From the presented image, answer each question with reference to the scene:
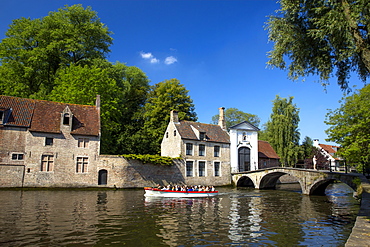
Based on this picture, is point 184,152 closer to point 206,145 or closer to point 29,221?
point 206,145

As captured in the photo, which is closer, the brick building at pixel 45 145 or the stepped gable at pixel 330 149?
the brick building at pixel 45 145

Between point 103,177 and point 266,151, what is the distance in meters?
29.2

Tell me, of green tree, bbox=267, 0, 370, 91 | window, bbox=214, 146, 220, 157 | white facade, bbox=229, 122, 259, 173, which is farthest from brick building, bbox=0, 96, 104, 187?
green tree, bbox=267, 0, 370, 91

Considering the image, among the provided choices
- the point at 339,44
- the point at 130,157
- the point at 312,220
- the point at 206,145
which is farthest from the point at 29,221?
the point at 206,145

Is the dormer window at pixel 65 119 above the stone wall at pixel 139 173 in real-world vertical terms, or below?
above

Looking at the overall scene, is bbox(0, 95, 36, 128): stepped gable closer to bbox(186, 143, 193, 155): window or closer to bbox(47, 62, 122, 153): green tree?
bbox(47, 62, 122, 153): green tree

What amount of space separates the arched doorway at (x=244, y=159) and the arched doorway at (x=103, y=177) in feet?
66.6

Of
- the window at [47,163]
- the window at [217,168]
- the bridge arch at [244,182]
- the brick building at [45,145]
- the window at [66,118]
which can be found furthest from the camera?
the bridge arch at [244,182]

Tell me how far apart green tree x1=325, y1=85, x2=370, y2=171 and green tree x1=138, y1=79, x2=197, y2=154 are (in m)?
24.4

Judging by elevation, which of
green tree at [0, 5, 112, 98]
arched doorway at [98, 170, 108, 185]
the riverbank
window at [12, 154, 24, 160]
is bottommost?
the riverbank

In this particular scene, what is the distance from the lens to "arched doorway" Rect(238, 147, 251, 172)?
42.5 m

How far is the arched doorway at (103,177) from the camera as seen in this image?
31.0m

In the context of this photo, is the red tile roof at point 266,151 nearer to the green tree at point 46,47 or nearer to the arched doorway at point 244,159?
the arched doorway at point 244,159

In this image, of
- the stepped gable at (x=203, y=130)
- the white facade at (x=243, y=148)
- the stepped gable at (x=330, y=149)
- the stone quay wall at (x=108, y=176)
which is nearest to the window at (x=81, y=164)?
the stone quay wall at (x=108, y=176)
